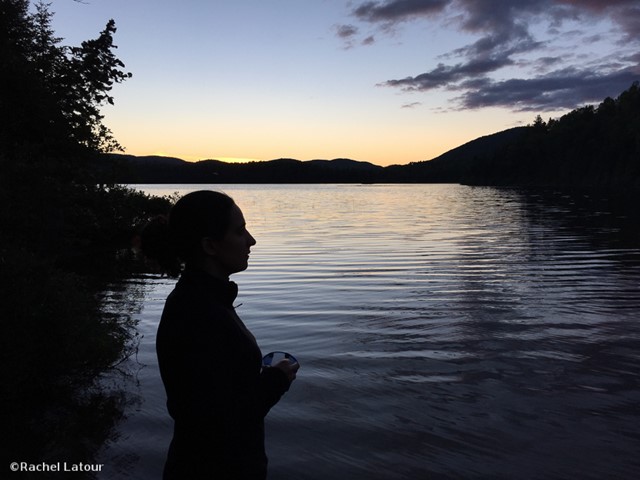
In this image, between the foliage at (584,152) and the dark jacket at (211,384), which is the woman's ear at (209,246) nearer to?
the dark jacket at (211,384)

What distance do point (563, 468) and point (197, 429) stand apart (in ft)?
15.9

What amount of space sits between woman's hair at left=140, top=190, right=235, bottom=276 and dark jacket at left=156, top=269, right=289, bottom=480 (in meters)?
0.16

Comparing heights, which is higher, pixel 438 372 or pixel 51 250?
pixel 51 250

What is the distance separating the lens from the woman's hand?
2.80 meters

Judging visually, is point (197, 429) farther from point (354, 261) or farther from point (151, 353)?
point (354, 261)

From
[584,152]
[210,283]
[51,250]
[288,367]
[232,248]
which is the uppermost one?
[584,152]

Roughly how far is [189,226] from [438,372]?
7168mm

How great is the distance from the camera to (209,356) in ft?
8.07

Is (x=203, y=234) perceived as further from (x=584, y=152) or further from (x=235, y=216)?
(x=584, y=152)

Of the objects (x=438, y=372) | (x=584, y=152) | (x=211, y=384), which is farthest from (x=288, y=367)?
(x=584, y=152)

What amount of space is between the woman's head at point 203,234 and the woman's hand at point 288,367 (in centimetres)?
58

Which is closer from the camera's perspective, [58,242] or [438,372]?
[438,372]

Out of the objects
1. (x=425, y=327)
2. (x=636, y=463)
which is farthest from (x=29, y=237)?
(x=636, y=463)

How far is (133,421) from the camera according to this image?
7176 millimetres
